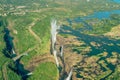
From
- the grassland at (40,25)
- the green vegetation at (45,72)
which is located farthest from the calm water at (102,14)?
the green vegetation at (45,72)

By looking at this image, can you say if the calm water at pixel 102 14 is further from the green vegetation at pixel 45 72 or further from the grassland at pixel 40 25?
the green vegetation at pixel 45 72

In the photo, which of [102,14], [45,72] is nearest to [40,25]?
[45,72]

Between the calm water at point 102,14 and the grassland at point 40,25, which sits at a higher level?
the grassland at point 40,25

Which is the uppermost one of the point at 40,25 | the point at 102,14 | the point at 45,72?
the point at 40,25

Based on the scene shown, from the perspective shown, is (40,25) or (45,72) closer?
(45,72)

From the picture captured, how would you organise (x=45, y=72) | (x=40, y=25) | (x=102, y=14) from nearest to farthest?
(x=45, y=72)
(x=40, y=25)
(x=102, y=14)

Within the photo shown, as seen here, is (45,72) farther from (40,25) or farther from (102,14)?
A: (102,14)

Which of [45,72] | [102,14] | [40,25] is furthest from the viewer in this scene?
[102,14]

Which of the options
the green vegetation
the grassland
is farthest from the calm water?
the green vegetation

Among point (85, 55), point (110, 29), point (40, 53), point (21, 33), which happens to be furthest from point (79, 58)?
point (110, 29)

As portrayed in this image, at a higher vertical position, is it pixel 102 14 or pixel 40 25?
pixel 40 25

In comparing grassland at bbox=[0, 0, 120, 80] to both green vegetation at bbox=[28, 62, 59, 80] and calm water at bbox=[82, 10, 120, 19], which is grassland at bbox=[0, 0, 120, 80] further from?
calm water at bbox=[82, 10, 120, 19]

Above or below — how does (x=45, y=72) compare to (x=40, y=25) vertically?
below
